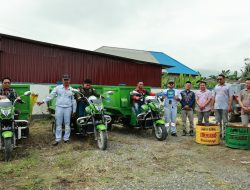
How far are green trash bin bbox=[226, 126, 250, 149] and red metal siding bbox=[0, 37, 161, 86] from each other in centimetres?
866

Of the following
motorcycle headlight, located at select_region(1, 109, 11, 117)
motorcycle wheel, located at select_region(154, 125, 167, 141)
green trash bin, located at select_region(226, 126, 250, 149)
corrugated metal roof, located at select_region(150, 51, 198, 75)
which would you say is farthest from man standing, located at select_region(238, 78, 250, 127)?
corrugated metal roof, located at select_region(150, 51, 198, 75)

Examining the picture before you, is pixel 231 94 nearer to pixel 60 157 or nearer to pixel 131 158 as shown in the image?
pixel 131 158

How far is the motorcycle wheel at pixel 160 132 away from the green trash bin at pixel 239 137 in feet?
5.46

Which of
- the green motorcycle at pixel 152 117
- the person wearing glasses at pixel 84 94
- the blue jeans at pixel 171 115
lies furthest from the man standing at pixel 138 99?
the person wearing glasses at pixel 84 94

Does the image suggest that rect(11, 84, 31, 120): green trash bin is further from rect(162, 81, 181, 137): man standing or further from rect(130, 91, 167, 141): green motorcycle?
rect(162, 81, 181, 137): man standing

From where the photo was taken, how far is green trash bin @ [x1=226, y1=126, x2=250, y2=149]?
7.00 meters

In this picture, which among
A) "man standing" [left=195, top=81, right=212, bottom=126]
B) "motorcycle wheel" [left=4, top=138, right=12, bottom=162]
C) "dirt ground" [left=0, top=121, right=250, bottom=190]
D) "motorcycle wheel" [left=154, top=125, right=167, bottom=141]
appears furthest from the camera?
"man standing" [left=195, top=81, right=212, bottom=126]

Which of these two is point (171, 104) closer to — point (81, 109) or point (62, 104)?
point (81, 109)

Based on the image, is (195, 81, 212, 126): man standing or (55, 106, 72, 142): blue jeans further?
(195, 81, 212, 126): man standing

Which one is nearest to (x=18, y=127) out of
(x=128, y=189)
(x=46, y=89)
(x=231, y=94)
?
(x=128, y=189)

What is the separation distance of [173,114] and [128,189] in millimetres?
5054

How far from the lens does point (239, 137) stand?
705 centimetres

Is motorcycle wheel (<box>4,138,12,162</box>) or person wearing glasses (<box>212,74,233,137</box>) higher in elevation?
person wearing glasses (<box>212,74,233,137</box>)

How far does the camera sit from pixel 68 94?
729cm
